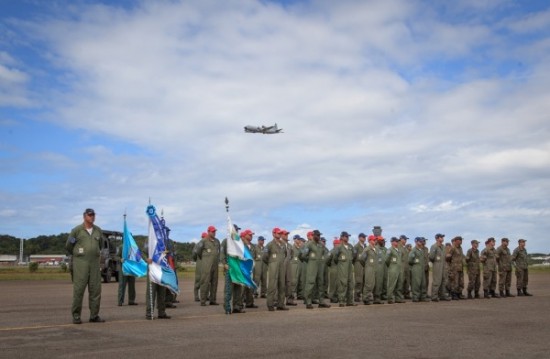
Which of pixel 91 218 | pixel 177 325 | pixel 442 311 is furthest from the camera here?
pixel 442 311

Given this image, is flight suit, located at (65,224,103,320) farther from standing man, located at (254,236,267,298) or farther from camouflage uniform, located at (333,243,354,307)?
standing man, located at (254,236,267,298)

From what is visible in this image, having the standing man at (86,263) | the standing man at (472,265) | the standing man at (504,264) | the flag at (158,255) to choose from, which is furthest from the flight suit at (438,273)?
the standing man at (86,263)

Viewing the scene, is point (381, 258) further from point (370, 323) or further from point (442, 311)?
point (370, 323)

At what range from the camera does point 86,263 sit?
503 inches

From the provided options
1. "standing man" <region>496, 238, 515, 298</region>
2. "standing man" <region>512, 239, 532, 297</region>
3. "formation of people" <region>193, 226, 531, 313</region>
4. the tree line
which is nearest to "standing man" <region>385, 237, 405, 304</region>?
"formation of people" <region>193, 226, 531, 313</region>

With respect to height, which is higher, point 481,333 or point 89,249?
point 89,249

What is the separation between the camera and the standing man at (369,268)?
19109 millimetres

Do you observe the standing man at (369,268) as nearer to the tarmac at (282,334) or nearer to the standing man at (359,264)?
the standing man at (359,264)

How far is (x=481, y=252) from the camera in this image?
2336cm

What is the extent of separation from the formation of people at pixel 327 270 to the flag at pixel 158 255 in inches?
10.4

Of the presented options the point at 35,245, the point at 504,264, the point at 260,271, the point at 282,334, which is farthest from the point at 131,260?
the point at 35,245

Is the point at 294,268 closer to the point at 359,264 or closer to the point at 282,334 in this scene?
the point at 359,264

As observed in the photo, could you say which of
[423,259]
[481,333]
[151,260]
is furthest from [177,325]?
[423,259]

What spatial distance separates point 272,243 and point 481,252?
10264 millimetres
